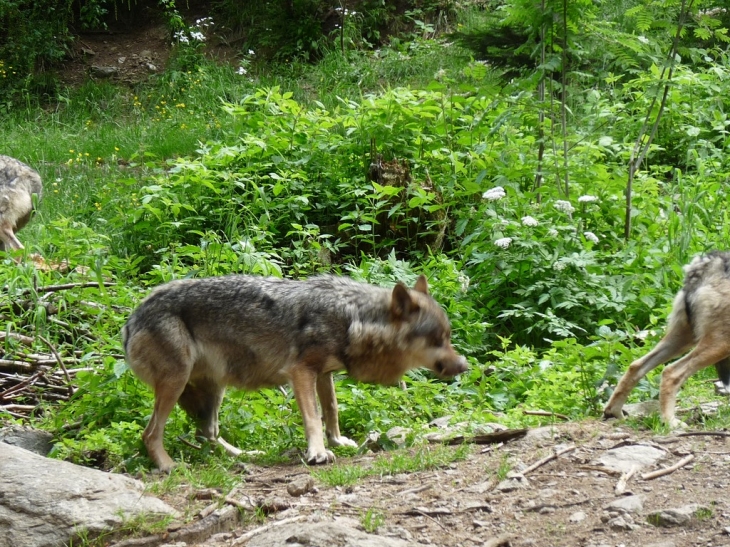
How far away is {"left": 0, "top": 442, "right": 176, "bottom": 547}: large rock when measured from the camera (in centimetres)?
461

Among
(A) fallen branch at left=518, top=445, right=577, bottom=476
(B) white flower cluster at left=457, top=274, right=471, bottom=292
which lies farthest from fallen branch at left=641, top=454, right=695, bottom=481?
(B) white flower cluster at left=457, top=274, right=471, bottom=292

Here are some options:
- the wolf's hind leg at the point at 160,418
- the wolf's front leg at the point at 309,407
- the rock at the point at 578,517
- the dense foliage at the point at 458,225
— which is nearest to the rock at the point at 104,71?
the dense foliage at the point at 458,225

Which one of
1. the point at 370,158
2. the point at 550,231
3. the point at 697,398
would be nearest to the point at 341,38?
the point at 370,158

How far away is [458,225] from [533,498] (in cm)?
553

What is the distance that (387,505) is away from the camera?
16.2ft

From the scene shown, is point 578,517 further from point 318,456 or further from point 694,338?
point 694,338

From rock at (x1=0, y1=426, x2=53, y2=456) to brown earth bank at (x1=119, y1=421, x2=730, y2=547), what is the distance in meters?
1.86

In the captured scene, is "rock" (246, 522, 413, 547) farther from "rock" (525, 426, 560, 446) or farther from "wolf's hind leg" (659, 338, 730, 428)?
"wolf's hind leg" (659, 338, 730, 428)

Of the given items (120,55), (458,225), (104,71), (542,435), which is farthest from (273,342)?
(120,55)

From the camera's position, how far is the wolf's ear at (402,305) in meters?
6.35

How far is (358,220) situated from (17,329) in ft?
14.1

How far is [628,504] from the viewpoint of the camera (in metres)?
4.66

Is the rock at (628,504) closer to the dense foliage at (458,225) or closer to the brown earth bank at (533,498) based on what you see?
the brown earth bank at (533,498)

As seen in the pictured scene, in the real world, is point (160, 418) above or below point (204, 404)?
above
